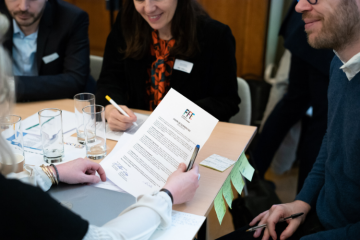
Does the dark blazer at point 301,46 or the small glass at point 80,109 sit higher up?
the dark blazer at point 301,46

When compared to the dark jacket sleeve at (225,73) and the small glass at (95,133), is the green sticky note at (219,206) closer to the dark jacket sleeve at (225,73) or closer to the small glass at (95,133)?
the small glass at (95,133)

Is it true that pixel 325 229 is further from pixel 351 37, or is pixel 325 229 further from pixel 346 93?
pixel 351 37

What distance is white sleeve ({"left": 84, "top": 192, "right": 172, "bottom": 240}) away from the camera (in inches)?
29.9

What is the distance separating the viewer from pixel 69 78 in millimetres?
1938

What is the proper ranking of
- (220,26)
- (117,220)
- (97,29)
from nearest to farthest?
(117,220), (220,26), (97,29)

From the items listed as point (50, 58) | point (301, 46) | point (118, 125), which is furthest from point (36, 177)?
point (301, 46)

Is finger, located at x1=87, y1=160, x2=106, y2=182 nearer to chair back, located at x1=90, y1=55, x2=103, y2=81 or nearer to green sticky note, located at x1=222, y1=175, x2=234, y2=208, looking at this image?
Answer: green sticky note, located at x1=222, y1=175, x2=234, y2=208

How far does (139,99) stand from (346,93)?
108 cm

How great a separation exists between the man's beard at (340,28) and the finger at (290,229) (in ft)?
1.83

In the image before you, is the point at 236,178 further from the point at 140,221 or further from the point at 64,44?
the point at 64,44

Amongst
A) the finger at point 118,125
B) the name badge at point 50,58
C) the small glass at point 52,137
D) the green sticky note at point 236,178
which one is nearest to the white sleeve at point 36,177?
the small glass at point 52,137

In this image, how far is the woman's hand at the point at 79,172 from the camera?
105 cm

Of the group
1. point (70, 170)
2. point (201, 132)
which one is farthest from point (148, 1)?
point (70, 170)

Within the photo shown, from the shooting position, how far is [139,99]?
74.0 inches
